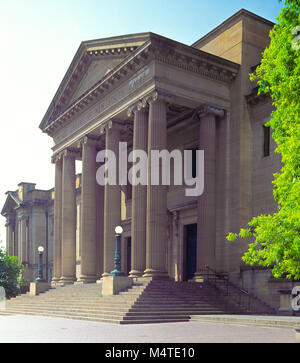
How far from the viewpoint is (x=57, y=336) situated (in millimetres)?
15594

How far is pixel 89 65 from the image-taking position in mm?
→ 36375

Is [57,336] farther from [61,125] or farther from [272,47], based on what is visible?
[61,125]

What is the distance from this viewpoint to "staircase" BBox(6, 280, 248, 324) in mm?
22344

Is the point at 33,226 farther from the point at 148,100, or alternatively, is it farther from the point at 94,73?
the point at 148,100

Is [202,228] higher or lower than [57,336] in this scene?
higher

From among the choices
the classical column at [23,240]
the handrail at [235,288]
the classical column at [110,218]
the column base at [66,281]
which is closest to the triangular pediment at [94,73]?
the classical column at [110,218]

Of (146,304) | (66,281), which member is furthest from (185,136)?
(146,304)

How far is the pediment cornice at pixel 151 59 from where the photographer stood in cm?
2759

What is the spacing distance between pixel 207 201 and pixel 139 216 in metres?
3.95

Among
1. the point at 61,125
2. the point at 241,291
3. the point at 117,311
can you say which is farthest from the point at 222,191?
the point at 61,125

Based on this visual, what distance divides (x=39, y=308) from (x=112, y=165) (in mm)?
9456

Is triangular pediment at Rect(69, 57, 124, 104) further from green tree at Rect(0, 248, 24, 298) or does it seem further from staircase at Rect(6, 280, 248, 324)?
green tree at Rect(0, 248, 24, 298)
